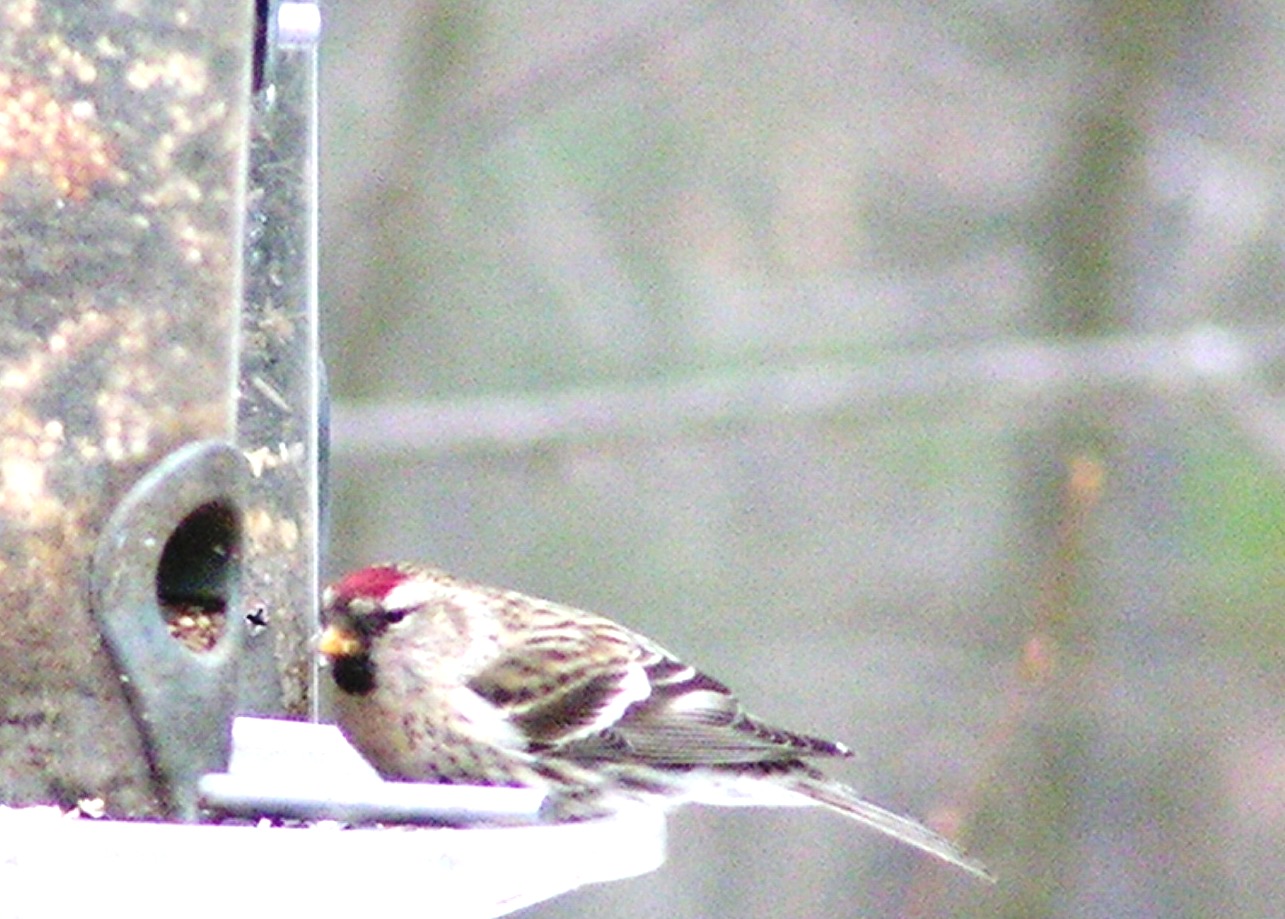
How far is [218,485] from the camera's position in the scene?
5086 mm

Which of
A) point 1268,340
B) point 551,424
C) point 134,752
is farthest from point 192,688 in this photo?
point 1268,340

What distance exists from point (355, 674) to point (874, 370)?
217 inches

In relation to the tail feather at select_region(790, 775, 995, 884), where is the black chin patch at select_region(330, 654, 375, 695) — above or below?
above

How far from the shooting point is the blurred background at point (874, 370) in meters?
11.1

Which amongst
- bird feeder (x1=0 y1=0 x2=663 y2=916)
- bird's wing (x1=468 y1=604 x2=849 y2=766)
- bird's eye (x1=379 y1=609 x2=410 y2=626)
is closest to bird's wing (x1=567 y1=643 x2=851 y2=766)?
bird's wing (x1=468 y1=604 x2=849 y2=766)

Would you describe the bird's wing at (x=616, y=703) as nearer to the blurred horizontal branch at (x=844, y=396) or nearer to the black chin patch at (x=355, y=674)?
the black chin patch at (x=355, y=674)

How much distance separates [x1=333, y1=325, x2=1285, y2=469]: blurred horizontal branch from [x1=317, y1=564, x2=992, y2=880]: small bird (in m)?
4.00

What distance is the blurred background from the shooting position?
11.1 m

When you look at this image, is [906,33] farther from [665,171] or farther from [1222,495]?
[1222,495]

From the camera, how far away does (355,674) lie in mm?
5836

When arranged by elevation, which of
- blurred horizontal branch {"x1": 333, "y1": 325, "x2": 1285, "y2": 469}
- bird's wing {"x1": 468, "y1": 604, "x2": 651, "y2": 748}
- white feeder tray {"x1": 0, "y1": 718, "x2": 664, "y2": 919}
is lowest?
bird's wing {"x1": 468, "y1": 604, "x2": 651, "y2": 748}

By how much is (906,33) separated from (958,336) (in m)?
1.69

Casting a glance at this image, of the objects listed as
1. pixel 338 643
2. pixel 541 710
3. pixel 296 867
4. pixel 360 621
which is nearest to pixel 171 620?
pixel 338 643

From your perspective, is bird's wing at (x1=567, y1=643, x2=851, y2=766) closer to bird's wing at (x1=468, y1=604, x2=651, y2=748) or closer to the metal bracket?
bird's wing at (x1=468, y1=604, x2=651, y2=748)
